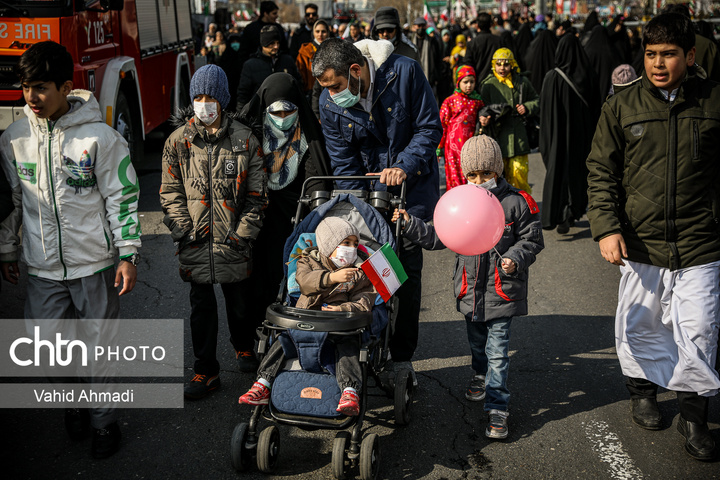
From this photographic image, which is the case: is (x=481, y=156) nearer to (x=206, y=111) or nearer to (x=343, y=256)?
(x=343, y=256)

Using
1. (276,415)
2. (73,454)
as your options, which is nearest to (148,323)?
(73,454)

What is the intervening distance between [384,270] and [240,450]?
117 cm

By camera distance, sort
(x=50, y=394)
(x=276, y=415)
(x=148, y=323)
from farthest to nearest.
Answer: (x=148, y=323)
(x=50, y=394)
(x=276, y=415)

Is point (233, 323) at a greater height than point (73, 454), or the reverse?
point (233, 323)

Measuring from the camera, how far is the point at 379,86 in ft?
14.8

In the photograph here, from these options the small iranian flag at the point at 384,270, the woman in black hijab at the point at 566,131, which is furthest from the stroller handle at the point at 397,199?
the woman in black hijab at the point at 566,131

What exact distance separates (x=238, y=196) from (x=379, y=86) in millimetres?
1102

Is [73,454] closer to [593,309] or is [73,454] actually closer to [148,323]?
[148,323]

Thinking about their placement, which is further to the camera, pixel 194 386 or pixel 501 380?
pixel 194 386

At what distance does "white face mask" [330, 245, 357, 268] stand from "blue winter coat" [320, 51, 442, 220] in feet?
2.34

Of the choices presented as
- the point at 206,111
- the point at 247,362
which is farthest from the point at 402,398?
the point at 206,111

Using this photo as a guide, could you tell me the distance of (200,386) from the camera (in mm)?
4547

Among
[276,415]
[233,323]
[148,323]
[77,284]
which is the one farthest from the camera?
[148,323]

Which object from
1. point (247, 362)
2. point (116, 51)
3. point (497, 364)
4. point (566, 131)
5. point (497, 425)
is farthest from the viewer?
point (116, 51)
